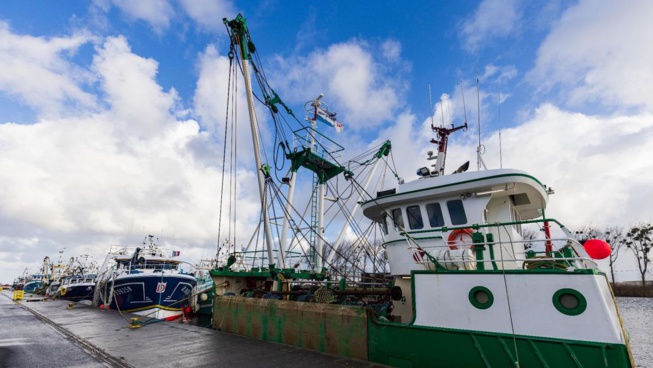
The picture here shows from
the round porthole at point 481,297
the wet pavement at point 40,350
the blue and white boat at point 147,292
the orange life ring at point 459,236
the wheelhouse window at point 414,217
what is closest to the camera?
the round porthole at point 481,297

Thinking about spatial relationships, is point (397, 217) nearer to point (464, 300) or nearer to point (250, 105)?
point (464, 300)

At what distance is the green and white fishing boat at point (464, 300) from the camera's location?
17.3ft

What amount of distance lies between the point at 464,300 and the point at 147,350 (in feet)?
26.4

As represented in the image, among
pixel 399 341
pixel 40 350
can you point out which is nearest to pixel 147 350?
pixel 40 350

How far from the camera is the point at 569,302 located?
536 cm

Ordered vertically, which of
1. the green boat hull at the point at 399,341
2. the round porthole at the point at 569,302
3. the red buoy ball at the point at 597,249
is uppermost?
the red buoy ball at the point at 597,249

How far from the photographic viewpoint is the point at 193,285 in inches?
955

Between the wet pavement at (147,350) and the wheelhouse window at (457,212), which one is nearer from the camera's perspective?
the wet pavement at (147,350)

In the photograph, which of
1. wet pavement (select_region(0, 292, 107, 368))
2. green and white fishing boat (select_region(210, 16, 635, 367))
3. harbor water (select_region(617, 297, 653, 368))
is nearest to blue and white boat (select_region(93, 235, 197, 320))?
wet pavement (select_region(0, 292, 107, 368))

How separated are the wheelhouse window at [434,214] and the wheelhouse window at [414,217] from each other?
0.25 m

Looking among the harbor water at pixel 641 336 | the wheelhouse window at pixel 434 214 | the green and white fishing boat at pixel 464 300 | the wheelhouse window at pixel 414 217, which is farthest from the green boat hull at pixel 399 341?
the harbor water at pixel 641 336

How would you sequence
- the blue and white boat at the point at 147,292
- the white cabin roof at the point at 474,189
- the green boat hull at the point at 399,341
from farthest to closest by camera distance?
1. the blue and white boat at the point at 147,292
2. the white cabin roof at the point at 474,189
3. the green boat hull at the point at 399,341

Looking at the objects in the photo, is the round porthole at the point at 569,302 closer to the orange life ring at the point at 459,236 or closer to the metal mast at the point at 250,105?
the orange life ring at the point at 459,236

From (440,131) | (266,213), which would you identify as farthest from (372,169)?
(266,213)
